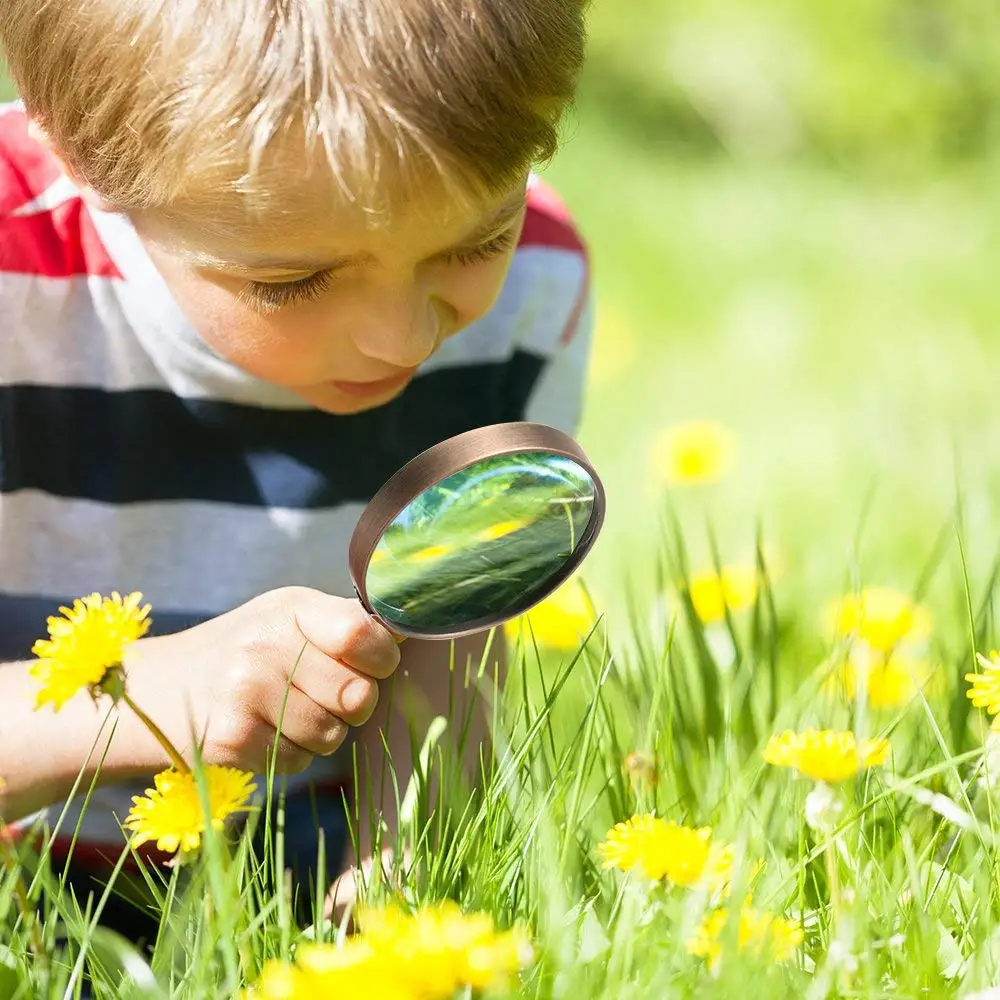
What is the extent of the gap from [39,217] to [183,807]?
833mm

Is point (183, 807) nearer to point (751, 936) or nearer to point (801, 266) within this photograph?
point (751, 936)

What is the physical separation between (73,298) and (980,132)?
10.8 feet

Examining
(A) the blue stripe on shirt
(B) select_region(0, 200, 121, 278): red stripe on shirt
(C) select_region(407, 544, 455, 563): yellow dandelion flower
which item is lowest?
(A) the blue stripe on shirt

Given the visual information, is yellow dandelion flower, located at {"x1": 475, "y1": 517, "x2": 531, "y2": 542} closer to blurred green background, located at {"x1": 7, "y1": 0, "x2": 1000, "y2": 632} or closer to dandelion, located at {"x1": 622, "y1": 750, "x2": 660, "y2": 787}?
dandelion, located at {"x1": 622, "y1": 750, "x2": 660, "y2": 787}

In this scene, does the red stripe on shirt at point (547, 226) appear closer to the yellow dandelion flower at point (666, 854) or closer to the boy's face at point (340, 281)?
the boy's face at point (340, 281)

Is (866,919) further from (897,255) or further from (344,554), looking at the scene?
(897,255)

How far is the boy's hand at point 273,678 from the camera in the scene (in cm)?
121

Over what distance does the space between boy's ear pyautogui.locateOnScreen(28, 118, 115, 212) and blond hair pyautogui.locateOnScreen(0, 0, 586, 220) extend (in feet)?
0.33

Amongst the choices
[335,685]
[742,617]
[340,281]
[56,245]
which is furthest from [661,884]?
[742,617]

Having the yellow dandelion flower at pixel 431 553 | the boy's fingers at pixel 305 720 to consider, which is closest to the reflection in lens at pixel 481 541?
the yellow dandelion flower at pixel 431 553

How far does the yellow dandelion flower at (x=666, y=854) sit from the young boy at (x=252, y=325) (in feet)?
0.84

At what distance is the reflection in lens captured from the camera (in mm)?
1205

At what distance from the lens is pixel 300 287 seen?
4.47 feet

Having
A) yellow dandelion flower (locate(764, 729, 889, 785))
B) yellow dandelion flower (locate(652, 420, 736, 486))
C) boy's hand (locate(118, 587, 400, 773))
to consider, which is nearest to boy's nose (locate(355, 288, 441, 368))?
boy's hand (locate(118, 587, 400, 773))
